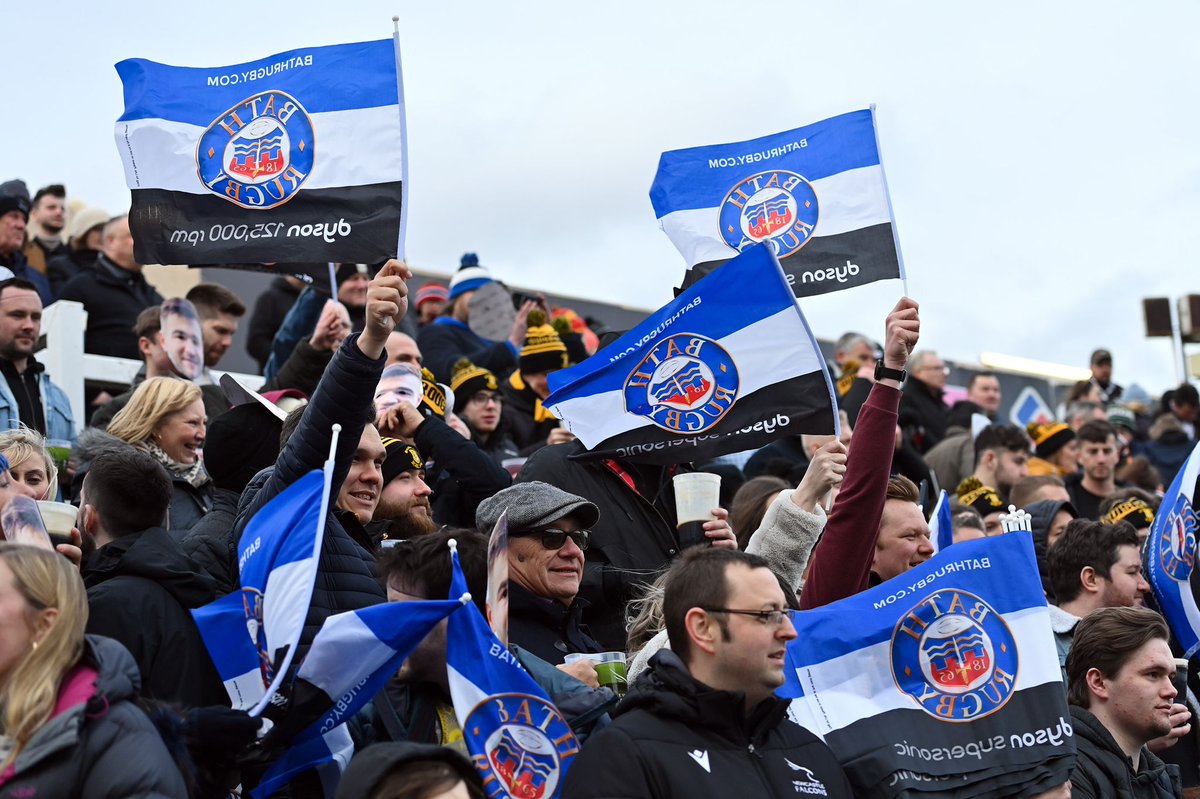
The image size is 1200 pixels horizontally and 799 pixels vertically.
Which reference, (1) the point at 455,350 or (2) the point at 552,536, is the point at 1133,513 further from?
(2) the point at 552,536

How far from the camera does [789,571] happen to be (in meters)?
6.79

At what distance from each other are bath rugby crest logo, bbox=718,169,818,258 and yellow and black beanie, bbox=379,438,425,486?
217 centimetres

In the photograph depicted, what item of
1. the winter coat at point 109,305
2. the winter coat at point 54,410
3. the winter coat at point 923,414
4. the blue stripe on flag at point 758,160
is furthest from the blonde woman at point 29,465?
the winter coat at point 923,414

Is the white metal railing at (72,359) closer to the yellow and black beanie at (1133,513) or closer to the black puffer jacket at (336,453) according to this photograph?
the black puffer jacket at (336,453)

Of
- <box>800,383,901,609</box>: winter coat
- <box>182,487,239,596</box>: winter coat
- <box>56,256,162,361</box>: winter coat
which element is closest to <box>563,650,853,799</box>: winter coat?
<box>800,383,901,609</box>: winter coat

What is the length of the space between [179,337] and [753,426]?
3.71 m

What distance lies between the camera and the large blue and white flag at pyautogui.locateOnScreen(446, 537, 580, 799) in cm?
484

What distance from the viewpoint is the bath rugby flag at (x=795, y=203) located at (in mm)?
8141

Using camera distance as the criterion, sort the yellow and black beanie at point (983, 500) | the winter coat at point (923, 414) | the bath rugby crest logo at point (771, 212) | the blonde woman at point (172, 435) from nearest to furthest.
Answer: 1. the blonde woman at point (172, 435)
2. the bath rugby crest logo at point (771, 212)
3. the yellow and black beanie at point (983, 500)
4. the winter coat at point (923, 414)

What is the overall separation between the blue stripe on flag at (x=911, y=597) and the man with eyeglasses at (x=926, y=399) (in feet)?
26.1

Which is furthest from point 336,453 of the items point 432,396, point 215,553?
point 432,396

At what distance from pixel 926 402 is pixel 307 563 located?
985 cm

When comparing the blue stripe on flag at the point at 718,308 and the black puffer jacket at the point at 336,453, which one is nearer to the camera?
the black puffer jacket at the point at 336,453

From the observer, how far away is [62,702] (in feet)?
13.4
